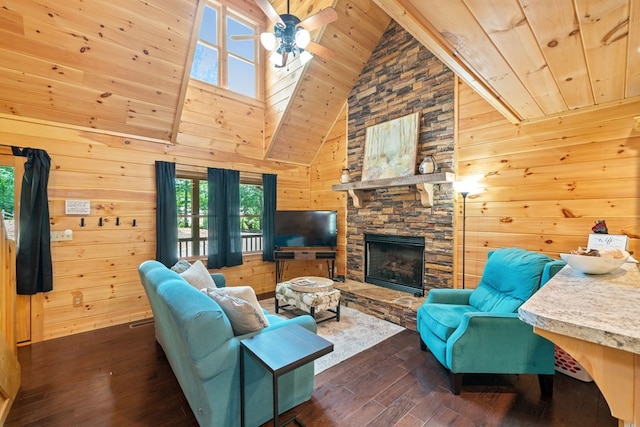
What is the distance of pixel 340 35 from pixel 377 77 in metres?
0.89

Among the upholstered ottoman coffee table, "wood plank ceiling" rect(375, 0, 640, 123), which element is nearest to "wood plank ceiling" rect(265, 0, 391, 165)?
the upholstered ottoman coffee table

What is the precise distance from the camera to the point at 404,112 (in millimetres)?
4273

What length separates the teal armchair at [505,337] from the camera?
2.16 m

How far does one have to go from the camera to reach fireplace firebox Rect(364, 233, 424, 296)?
13.6 feet

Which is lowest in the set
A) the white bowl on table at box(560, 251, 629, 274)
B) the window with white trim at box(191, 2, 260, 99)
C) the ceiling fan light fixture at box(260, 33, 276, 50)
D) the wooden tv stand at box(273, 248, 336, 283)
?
the wooden tv stand at box(273, 248, 336, 283)

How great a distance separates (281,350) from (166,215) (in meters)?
3.08

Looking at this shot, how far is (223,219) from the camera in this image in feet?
14.9

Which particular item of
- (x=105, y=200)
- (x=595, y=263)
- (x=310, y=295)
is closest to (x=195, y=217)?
(x=105, y=200)

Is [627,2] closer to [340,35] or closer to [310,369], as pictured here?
[310,369]

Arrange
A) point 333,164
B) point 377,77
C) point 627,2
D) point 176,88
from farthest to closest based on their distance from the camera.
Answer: point 333,164
point 377,77
point 176,88
point 627,2

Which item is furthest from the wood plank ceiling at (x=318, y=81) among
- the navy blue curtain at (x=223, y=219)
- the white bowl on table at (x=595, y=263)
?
the white bowl on table at (x=595, y=263)

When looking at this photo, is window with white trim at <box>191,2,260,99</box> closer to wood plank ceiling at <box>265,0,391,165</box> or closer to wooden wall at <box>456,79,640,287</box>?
wood plank ceiling at <box>265,0,391,165</box>

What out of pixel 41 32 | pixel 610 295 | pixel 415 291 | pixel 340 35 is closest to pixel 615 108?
pixel 610 295

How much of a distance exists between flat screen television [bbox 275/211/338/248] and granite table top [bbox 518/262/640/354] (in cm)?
374
